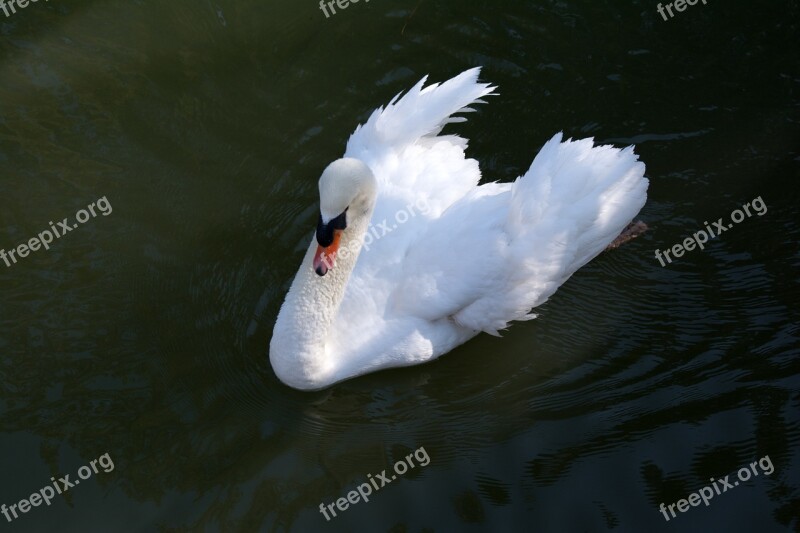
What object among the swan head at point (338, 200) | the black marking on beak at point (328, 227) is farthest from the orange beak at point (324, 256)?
the black marking on beak at point (328, 227)

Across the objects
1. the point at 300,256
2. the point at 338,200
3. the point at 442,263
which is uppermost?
the point at 300,256

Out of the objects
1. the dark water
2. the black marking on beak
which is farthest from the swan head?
the dark water

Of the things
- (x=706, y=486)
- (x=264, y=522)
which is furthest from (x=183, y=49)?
(x=706, y=486)

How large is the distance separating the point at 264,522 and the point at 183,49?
514 cm

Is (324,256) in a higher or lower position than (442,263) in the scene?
higher

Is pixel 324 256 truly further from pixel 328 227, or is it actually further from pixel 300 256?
pixel 300 256

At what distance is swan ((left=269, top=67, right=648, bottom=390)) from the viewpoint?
23.3ft

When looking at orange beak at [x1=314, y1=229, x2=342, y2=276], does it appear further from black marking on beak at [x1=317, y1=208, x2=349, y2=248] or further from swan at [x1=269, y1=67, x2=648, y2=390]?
black marking on beak at [x1=317, y1=208, x2=349, y2=248]

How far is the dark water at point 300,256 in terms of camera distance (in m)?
6.95

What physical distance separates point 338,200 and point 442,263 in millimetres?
1140

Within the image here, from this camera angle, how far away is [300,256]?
8305 mm

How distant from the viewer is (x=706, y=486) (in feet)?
22.6

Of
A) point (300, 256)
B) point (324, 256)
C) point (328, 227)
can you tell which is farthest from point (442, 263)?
point (300, 256)

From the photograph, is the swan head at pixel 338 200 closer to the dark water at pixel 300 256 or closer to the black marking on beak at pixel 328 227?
the black marking on beak at pixel 328 227
